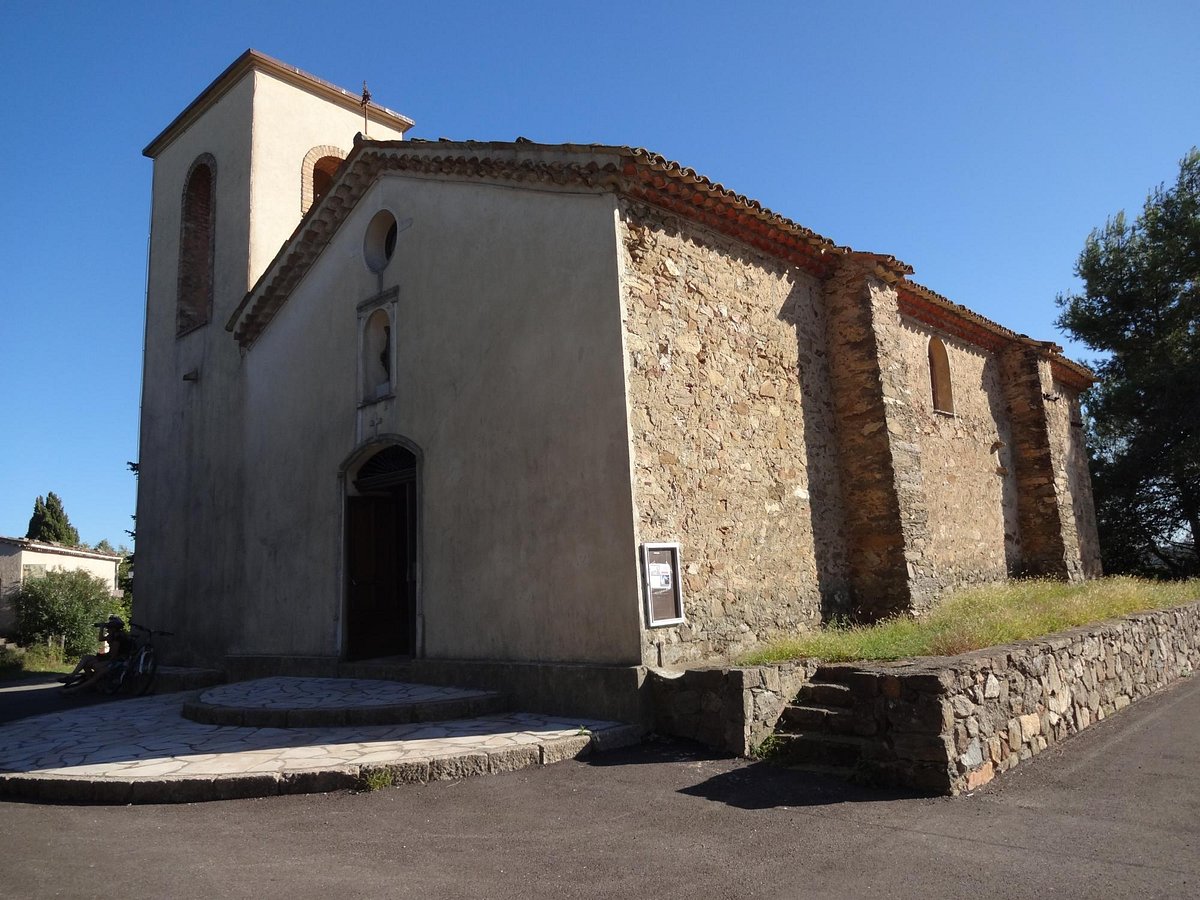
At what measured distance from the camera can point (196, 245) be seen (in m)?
15.4

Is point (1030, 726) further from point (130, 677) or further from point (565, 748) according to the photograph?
point (130, 677)

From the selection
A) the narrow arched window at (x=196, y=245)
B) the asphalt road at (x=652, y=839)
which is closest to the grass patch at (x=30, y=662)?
the narrow arched window at (x=196, y=245)

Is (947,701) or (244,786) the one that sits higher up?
(947,701)

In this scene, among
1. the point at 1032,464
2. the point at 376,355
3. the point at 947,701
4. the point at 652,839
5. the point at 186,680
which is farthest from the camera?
the point at 1032,464

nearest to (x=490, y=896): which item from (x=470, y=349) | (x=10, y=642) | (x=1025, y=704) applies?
(x=1025, y=704)

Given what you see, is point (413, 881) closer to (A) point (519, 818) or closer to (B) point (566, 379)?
(A) point (519, 818)

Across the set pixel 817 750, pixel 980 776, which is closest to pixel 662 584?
pixel 817 750

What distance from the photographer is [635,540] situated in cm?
738

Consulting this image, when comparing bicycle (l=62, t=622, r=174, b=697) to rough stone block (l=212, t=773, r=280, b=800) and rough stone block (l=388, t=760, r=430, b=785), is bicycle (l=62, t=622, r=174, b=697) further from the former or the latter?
rough stone block (l=388, t=760, r=430, b=785)

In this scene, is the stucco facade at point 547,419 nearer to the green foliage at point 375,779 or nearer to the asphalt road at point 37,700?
the asphalt road at point 37,700

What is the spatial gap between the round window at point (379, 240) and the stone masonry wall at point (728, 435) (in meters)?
4.24

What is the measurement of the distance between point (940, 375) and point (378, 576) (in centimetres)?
944

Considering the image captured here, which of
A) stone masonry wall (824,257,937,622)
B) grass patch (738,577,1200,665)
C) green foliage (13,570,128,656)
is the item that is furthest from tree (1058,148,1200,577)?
green foliage (13,570,128,656)

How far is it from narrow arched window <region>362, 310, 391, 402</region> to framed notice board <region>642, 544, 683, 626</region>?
4.80 meters
